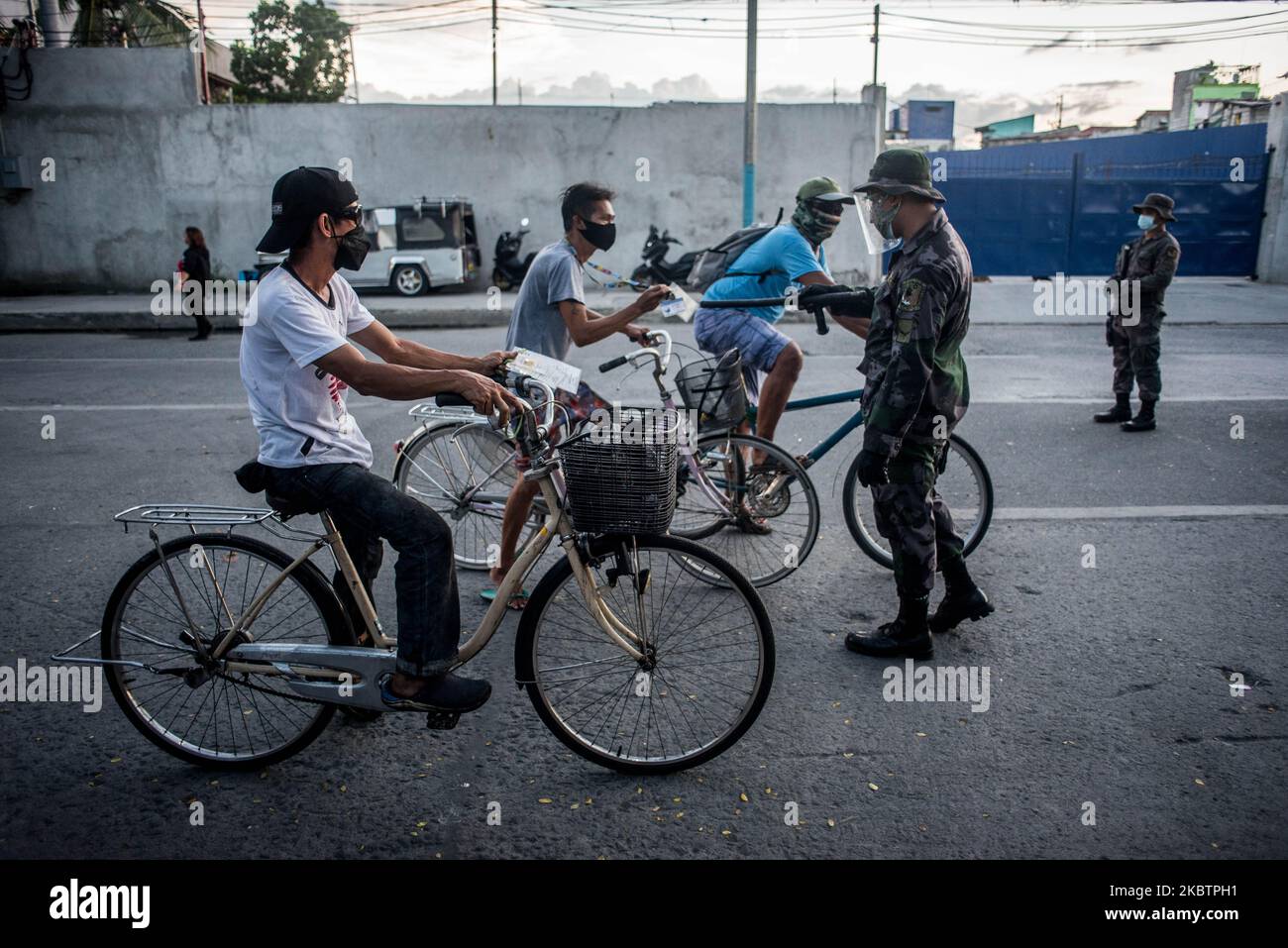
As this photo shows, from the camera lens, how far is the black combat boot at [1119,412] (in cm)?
803

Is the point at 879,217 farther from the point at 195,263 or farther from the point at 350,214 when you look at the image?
the point at 195,263

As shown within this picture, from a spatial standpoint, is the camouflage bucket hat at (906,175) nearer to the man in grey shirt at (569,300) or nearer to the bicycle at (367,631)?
the man in grey shirt at (569,300)

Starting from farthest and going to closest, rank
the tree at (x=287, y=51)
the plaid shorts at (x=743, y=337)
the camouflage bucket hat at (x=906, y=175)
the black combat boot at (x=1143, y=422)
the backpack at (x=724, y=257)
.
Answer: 1. the tree at (x=287, y=51)
2. the black combat boot at (x=1143, y=422)
3. the backpack at (x=724, y=257)
4. the plaid shorts at (x=743, y=337)
5. the camouflage bucket hat at (x=906, y=175)

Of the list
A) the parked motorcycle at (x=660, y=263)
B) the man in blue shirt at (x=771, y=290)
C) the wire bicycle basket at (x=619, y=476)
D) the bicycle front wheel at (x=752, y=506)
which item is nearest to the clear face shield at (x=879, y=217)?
the man in blue shirt at (x=771, y=290)

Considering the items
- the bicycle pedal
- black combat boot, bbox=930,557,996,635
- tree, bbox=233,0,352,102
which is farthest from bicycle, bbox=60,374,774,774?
tree, bbox=233,0,352,102

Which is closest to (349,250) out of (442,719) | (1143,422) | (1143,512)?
(442,719)

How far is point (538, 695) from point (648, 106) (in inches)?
797

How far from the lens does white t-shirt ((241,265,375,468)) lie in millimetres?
2824

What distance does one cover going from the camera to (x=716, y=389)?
4.85 metres

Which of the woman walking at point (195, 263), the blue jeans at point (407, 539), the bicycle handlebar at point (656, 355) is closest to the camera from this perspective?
the blue jeans at point (407, 539)

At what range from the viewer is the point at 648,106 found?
70.2 feet

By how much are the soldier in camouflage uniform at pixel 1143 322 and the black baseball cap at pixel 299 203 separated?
673 centimetres

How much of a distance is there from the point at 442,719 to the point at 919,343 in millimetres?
2192

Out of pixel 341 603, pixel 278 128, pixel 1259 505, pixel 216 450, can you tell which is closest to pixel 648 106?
pixel 278 128
